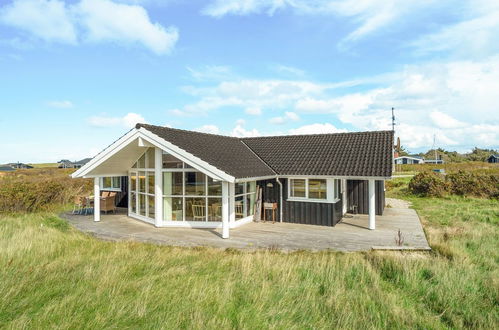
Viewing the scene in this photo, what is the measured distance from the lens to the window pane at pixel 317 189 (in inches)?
464

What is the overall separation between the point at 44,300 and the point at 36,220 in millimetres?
9491

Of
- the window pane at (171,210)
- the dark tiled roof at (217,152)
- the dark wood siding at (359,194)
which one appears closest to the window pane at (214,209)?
the window pane at (171,210)

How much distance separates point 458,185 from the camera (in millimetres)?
21000

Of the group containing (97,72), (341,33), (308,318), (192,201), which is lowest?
(308,318)

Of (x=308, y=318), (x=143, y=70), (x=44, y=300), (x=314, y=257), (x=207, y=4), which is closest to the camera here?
(x=308, y=318)

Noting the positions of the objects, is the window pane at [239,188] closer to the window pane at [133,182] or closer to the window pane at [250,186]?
the window pane at [250,186]

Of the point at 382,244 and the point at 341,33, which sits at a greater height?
the point at 341,33

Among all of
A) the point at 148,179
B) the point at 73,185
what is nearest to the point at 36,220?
the point at 148,179

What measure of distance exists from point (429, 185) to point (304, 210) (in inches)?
563

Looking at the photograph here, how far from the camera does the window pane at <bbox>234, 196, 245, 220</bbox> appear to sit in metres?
11.6

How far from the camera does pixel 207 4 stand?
12266mm

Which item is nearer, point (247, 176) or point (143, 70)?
point (247, 176)

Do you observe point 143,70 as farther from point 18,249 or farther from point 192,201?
point 18,249

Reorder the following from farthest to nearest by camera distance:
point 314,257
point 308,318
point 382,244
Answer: point 382,244 < point 314,257 < point 308,318
